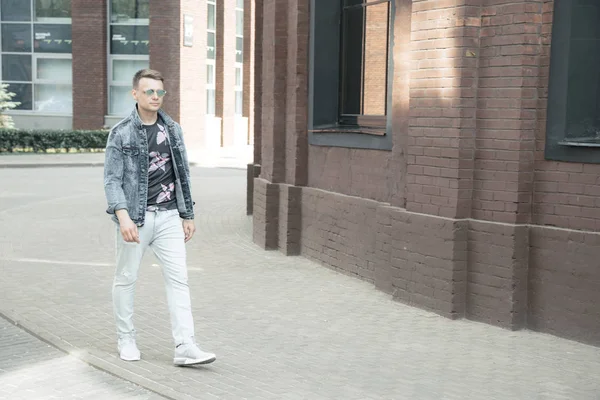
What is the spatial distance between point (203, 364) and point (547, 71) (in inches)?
135

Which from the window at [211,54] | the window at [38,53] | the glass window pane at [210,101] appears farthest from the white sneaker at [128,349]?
the glass window pane at [210,101]

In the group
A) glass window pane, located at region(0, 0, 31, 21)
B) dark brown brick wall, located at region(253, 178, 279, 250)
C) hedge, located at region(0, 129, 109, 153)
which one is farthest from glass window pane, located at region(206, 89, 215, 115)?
dark brown brick wall, located at region(253, 178, 279, 250)

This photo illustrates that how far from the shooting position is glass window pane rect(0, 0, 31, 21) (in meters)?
35.2

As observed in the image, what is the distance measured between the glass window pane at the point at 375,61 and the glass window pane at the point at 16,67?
27.2 meters

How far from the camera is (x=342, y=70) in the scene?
10914mm

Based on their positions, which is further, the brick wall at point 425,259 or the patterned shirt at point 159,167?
the brick wall at point 425,259

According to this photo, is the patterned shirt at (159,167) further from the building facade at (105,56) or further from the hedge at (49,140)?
the building facade at (105,56)

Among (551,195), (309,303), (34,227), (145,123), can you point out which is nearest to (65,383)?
(145,123)

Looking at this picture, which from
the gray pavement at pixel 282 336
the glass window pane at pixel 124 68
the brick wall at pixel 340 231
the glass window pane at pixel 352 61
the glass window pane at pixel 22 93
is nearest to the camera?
the gray pavement at pixel 282 336

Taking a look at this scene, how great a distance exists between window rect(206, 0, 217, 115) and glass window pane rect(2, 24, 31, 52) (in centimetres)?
645

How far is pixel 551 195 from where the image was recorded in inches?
298

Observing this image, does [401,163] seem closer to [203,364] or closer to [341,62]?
[341,62]

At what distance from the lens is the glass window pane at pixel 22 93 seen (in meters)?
35.6

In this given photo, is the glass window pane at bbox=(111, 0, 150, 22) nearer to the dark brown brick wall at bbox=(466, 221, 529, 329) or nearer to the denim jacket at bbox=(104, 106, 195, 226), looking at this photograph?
the dark brown brick wall at bbox=(466, 221, 529, 329)
